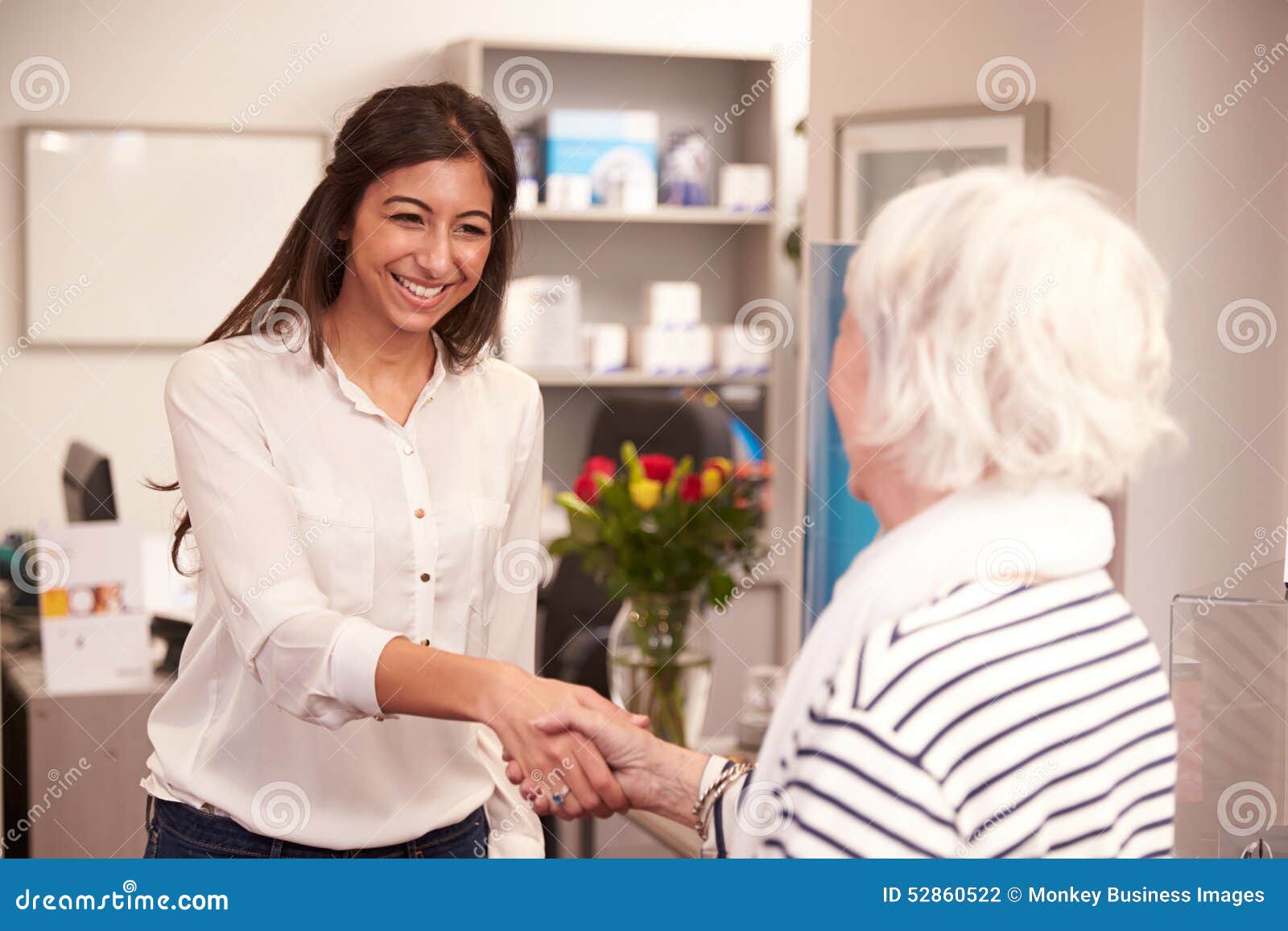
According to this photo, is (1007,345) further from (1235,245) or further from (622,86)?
(622,86)

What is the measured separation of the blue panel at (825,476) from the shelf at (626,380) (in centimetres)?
220

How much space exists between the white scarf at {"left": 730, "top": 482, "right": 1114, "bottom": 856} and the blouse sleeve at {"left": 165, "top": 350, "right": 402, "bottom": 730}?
493 millimetres

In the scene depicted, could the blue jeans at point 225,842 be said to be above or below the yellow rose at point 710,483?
below

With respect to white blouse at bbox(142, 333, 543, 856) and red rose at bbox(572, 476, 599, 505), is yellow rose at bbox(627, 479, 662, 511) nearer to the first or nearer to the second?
red rose at bbox(572, 476, 599, 505)

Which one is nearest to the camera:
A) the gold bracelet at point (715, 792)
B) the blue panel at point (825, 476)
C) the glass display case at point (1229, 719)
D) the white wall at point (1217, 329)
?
the gold bracelet at point (715, 792)

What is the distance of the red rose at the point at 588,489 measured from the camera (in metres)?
2.16

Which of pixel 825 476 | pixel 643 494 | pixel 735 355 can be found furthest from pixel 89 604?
pixel 735 355

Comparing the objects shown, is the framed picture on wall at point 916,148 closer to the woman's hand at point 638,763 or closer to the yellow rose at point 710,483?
the yellow rose at point 710,483

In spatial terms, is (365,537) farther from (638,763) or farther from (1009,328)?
(1009,328)

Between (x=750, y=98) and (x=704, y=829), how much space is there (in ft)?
11.3

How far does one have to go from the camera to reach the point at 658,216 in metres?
4.17

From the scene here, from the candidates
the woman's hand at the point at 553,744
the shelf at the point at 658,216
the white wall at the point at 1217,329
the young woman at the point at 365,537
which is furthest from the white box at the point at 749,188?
the woman's hand at the point at 553,744

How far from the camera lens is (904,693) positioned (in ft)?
3.04
